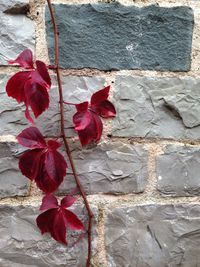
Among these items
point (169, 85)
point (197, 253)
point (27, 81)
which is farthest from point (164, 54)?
point (197, 253)

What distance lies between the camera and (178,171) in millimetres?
1093

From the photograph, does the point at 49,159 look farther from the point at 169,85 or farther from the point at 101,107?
the point at 169,85

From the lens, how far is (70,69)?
1.08 meters

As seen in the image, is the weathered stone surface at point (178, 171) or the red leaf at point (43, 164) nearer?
the red leaf at point (43, 164)

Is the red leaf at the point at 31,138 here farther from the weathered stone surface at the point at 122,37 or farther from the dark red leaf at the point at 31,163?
the weathered stone surface at the point at 122,37

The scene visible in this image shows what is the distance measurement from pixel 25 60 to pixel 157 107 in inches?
13.0

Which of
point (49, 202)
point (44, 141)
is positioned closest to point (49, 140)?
point (44, 141)

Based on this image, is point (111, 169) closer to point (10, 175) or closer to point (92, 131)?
point (92, 131)

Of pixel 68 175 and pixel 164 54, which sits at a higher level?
pixel 164 54

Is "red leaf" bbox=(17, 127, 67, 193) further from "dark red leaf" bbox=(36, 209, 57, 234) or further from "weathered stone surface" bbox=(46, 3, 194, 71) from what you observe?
"weathered stone surface" bbox=(46, 3, 194, 71)

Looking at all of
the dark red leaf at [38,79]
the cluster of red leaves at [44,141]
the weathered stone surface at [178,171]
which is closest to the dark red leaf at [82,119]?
the cluster of red leaves at [44,141]

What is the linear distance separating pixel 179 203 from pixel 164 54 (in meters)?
0.36

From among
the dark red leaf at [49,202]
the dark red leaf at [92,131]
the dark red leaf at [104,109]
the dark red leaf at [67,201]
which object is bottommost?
the dark red leaf at [49,202]

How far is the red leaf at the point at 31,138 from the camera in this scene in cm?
99
